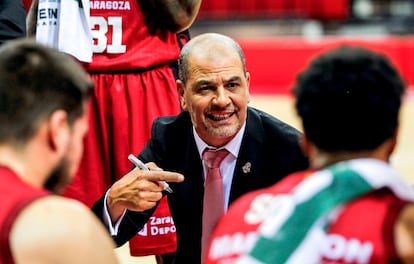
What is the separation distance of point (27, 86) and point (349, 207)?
2.18 feet

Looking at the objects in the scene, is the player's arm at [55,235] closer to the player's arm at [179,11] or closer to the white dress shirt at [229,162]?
the white dress shirt at [229,162]

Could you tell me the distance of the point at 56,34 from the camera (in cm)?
399

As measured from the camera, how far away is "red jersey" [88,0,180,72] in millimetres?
3998

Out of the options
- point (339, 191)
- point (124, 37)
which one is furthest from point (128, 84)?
point (339, 191)

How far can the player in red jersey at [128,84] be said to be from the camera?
4.02 metres

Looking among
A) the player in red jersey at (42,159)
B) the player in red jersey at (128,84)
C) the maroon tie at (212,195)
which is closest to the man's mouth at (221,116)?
the maroon tie at (212,195)

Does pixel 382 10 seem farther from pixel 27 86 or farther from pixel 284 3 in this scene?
pixel 27 86

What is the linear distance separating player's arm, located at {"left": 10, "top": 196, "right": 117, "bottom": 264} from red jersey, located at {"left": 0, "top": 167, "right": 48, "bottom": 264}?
0.01m

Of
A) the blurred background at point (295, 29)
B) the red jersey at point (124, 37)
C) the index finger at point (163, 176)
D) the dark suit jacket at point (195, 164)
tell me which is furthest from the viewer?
the blurred background at point (295, 29)

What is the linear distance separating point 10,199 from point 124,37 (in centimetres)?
196

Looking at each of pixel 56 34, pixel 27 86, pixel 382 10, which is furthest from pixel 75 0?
pixel 382 10

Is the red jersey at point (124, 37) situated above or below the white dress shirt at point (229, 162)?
above

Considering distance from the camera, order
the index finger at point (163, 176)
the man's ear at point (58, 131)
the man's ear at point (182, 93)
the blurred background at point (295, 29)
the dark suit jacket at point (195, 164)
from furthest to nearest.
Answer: the blurred background at point (295, 29)
the man's ear at point (182, 93)
the dark suit jacket at point (195, 164)
the index finger at point (163, 176)
the man's ear at point (58, 131)

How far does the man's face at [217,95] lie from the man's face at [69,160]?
137 centimetres
